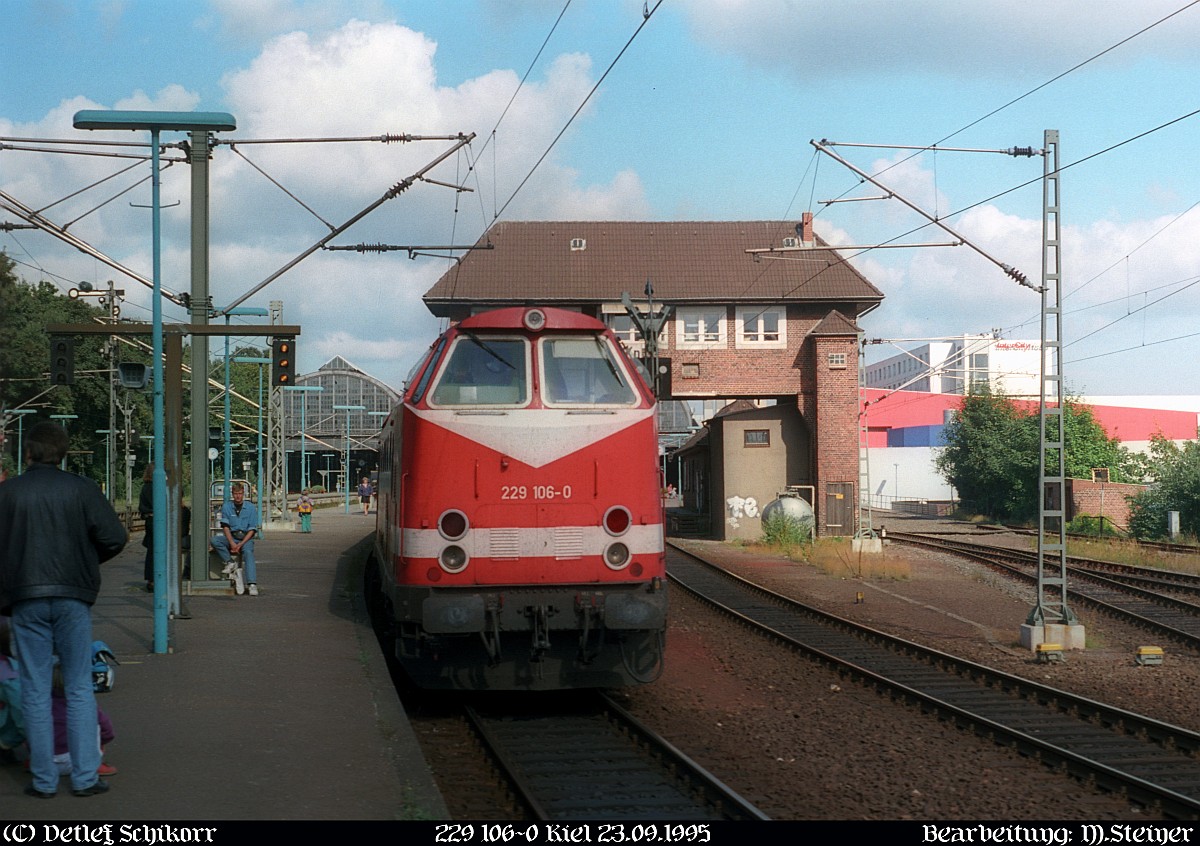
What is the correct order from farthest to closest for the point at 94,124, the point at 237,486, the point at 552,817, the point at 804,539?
the point at 804,539 < the point at 237,486 < the point at 94,124 < the point at 552,817

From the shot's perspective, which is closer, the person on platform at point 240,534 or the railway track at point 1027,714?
the railway track at point 1027,714

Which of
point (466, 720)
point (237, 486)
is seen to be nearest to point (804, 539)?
point (237, 486)

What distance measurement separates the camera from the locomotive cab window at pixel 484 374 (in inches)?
394

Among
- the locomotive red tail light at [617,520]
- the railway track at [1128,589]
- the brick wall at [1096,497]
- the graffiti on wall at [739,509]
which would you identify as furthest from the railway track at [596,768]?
the brick wall at [1096,497]

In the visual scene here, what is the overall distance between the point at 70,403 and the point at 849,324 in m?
40.1

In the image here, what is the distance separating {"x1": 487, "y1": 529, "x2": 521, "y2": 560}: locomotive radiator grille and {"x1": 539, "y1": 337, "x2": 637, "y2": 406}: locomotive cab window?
1.10m

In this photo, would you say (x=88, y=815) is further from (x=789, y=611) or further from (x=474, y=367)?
(x=789, y=611)

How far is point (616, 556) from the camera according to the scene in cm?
983

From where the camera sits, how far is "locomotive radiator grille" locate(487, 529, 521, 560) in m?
9.67

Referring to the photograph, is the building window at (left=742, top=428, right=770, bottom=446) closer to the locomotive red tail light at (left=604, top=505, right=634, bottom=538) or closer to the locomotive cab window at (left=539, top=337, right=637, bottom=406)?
the locomotive cab window at (left=539, top=337, right=637, bottom=406)

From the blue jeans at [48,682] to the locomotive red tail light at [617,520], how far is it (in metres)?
4.32

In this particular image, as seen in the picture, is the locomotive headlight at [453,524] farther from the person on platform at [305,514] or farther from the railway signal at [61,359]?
the person on platform at [305,514]

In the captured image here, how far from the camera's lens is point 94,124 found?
14.3 meters

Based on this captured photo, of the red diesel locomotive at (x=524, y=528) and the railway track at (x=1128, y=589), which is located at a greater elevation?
the red diesel locomotive at (x=524, y=528)
